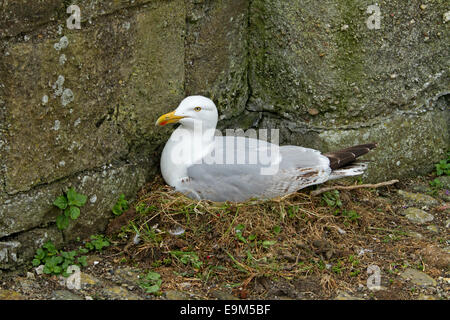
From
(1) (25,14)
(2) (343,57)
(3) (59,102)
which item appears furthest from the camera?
(2) (343,57)

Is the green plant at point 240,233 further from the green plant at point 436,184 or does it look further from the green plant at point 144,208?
the green plant at point 436,184

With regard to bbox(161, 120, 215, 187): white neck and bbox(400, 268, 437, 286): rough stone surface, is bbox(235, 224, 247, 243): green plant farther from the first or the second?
bbox(400, 268, 437, 286): rough stone surface

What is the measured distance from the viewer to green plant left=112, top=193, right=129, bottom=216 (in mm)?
3471

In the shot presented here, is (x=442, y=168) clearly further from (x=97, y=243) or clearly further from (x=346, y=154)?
(x=97, y=243)

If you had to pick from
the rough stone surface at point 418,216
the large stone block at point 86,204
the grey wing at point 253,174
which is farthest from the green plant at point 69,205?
the rough stone surface at point 418,216

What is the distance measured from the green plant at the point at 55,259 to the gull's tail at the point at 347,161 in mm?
1586

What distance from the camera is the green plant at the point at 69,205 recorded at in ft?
10.3

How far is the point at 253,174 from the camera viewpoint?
3.58m

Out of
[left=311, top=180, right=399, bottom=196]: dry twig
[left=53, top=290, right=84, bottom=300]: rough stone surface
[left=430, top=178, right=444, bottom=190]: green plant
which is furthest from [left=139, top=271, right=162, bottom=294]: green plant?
[left=430, top=178, right=444, bottom=190]: green plant

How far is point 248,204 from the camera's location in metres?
3.53

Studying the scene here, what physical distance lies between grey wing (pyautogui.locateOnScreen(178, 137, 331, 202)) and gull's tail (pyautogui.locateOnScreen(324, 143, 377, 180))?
0.05 m

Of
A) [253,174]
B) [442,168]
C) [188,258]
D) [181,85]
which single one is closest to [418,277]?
[253,174]

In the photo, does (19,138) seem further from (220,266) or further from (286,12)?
(286,12)

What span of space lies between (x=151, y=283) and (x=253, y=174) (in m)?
0.93
